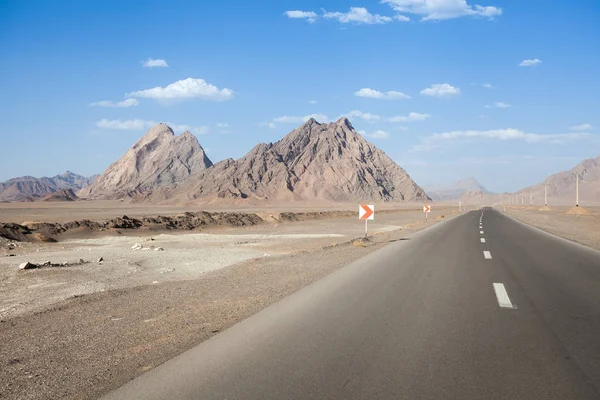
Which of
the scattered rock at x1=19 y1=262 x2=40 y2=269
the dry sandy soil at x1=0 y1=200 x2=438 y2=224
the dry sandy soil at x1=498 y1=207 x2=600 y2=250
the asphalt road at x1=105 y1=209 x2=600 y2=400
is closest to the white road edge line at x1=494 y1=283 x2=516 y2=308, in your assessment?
the asphalt road at x1=105 y1=209 x2=600 y2=400

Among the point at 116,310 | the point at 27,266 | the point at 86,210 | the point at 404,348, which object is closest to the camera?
the point at 404,348

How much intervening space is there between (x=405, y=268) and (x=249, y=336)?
8138 millimetres

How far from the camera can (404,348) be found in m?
6.21

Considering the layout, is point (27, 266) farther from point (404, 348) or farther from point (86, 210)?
point (86, 210)

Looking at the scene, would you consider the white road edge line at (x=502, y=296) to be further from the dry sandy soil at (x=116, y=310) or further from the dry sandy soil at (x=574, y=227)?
the dry sandy soil at (x=574, y=227)

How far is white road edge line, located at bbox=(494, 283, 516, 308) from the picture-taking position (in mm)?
8948

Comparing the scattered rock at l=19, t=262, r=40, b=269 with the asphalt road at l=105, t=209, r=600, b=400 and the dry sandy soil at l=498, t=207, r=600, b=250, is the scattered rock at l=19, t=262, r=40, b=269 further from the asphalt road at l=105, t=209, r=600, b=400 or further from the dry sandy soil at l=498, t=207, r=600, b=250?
the dry sandy soil at l=498, t=207, r=600, b=250

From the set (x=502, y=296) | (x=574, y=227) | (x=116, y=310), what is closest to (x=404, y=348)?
(x=502, y=296)

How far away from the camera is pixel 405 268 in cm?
1421

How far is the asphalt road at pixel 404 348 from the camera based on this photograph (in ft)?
16.1

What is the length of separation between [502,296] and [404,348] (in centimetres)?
444

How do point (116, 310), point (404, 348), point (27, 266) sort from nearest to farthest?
1. point (404, 348)
2. point (116, 310)
3. point (27, 266)

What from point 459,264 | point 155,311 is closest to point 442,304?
point 155,311

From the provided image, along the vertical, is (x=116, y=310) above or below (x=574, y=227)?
above
